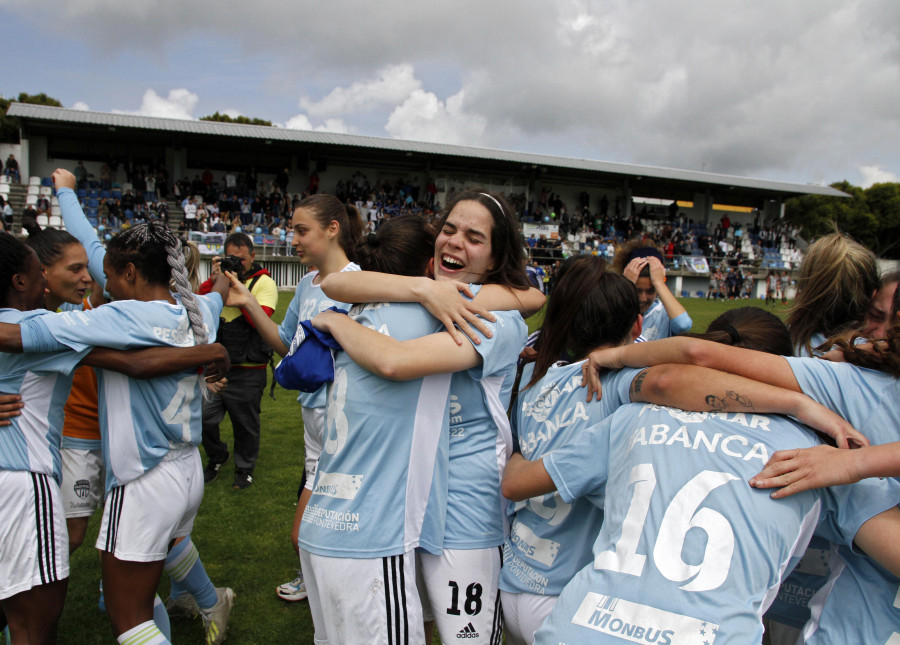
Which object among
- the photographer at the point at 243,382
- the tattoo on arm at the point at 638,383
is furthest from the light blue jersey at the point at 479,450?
the photographer at the point at 243,382

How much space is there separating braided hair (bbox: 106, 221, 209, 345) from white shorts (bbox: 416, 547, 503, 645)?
1.59m

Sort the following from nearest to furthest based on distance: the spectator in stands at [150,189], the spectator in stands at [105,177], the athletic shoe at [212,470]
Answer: the athletic shoe at [212,470], the spectator in stands at [105,177], the spectator in stands at [150,189]

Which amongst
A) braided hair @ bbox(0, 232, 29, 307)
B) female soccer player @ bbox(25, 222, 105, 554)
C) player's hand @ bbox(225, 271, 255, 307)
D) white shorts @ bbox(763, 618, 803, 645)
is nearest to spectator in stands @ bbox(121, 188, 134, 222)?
player's hand @ bbox(225, 271, 255, 307)

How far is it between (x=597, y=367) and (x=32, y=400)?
2251 mm

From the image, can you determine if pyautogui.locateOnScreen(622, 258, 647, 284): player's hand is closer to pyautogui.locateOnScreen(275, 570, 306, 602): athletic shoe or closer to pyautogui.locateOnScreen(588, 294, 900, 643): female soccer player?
pyautogui.locateOnScreen(588, 294, 900, 643): female soccer player

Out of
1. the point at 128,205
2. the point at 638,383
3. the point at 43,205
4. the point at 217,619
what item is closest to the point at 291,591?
the point at 217,619

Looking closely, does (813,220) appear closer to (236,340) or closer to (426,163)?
(426,163)

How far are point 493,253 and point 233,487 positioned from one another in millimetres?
4380

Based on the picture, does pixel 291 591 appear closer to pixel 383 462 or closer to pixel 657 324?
pixel 383 462

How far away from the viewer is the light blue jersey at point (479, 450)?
1.97 m

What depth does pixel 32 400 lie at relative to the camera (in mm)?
2432

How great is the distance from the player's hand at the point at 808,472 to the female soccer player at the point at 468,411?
32.9 inches

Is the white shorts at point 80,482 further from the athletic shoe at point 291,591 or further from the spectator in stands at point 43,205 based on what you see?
the spectator in stands at point 43,205

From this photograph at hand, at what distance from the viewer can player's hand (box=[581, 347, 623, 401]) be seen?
6.38 ft
